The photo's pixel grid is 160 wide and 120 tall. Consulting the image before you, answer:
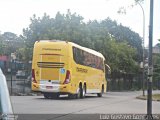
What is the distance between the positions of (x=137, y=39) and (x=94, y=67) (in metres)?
64.6

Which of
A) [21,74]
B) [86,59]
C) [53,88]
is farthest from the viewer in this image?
[21,74]

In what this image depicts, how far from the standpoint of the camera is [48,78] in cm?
2956

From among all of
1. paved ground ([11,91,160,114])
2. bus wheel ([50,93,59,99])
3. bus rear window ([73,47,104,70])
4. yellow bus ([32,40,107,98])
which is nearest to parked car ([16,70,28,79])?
bus rear window ([73,47,104,70])

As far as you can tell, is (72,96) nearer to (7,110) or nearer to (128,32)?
(7,110)

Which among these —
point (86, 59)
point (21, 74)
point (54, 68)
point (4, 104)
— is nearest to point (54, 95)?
point (54, 68)

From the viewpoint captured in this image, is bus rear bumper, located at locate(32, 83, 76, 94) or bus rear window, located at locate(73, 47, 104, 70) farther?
bus rear window, located at locate(73, 47, 104, 70)

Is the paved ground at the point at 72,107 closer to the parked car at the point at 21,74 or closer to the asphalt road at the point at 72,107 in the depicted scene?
the asphalt road at the point at 72,107

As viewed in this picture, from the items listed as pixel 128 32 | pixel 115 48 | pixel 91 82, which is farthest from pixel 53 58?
pixel 128 32

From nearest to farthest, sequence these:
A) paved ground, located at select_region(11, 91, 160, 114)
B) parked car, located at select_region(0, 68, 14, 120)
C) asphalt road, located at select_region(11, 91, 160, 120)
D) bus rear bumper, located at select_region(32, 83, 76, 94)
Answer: parked car, located at select_region(0, 68, 14, 120), asphalt road, located at select_region(11, 91, 160, 120), paved ground, located at select_region(11, 91, 160, 114), bus rear bumper, located at select_region(32, 83, 76, 94)

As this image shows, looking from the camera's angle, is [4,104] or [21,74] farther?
[21,74]

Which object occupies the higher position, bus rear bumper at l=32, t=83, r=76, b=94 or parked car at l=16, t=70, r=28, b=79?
parked car at l=16, t=70, r=28, b=79

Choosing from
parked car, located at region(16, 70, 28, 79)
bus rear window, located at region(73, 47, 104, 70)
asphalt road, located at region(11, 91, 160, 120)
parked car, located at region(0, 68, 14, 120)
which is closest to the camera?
parked car, located at region(0, 68, 14, 120)

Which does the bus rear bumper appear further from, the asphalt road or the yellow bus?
the asphalt road

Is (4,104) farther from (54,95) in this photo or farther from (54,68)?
A: (54,95)
